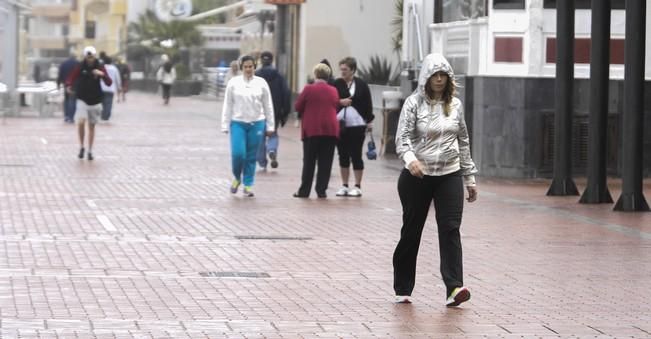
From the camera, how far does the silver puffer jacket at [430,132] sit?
9961mm

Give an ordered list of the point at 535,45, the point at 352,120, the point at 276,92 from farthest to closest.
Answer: the point at 276,92, the point at 535,45, the point at 352,120

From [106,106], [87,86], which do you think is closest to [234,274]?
[87,86]

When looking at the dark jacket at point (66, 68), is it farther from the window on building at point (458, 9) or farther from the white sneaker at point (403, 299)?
the white sneaker at point (403, 299)

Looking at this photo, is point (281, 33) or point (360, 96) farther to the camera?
point (281, 33)

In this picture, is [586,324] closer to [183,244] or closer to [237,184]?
[183,244]

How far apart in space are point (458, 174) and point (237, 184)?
8.68m

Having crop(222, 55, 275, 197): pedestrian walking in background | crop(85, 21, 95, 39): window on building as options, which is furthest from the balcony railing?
crop(222, 55, 275, 197): pedestrian walking in background

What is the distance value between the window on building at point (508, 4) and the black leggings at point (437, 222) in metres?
12.1

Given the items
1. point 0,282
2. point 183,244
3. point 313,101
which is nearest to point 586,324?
point 0,282

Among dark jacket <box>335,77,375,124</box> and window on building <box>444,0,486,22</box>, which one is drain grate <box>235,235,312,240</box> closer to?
dark jacket <box>335,77,375,124</box>

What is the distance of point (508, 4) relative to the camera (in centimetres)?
2192

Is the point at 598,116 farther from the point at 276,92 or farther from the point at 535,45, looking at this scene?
the point at 276,92

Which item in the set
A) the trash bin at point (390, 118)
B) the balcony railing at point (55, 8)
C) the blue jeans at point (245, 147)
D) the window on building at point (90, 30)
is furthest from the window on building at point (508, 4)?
the balcony railing at point (55, 8)

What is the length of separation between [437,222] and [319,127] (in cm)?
839
